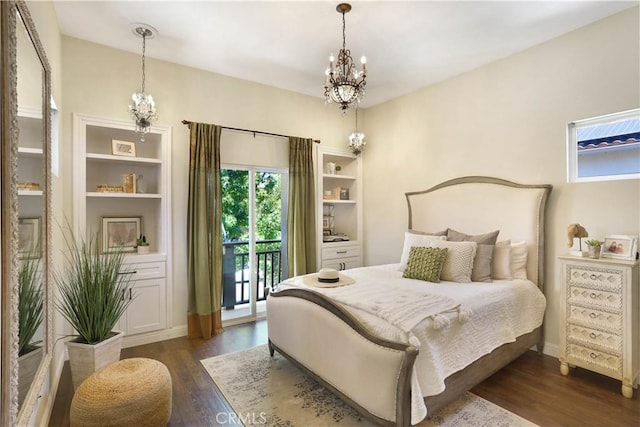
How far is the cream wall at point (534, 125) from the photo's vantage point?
2691 millimetres

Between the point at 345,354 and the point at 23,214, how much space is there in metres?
1.83

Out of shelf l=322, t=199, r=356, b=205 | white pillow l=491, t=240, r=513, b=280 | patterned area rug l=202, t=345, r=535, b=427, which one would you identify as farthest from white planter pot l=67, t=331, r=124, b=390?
white pillow l=491, t=240, r=513, b=280

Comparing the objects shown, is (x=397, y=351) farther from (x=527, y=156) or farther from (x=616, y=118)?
(x=616, y=118)

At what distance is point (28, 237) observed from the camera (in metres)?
1.46

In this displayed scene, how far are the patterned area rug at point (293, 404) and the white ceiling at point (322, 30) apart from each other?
119 inches

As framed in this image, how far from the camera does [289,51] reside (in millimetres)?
3316

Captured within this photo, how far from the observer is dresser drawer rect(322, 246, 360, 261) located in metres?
4.69

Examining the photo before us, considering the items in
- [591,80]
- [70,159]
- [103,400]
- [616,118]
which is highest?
[591,80]

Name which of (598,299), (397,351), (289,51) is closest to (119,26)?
(289,51)

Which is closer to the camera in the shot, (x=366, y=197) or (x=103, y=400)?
(x=103, y=400)

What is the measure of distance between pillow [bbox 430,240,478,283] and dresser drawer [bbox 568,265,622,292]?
752 millimetres

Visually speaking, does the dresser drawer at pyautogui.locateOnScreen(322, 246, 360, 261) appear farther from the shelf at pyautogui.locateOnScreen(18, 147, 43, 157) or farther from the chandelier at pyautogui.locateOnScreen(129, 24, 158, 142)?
the shelf at pyautogui.locateOnScreen(18, 147, 43, 157)

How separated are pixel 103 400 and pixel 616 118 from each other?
4.31m

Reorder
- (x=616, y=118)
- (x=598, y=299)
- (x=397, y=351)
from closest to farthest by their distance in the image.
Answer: (x=397, y=351), (x=598, y=299), (x=616, y=118)
